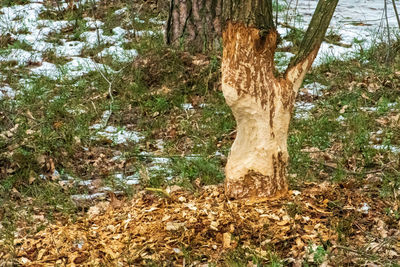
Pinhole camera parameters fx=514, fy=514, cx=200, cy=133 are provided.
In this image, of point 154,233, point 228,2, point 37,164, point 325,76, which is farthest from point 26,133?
point 325,76

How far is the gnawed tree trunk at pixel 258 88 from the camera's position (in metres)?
3.17

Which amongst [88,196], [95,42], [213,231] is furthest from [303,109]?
[95,42]

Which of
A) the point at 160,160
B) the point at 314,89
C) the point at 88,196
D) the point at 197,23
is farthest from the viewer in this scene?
the point at 197,23

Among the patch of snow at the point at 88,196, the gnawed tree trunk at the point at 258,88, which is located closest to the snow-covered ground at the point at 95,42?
the patch of snow at the point at 88,196

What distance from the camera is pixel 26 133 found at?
4812 millimetres

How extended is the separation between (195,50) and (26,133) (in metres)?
2.40

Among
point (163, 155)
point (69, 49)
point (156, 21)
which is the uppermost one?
point (156, 21)

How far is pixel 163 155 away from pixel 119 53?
2723 mm

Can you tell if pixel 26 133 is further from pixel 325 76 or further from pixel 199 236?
pixel 325 76

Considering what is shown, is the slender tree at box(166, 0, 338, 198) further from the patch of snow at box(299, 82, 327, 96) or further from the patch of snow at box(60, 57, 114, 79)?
the patch of snow at box(60, 57, 114, 79)

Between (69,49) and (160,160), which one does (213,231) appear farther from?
(69,49)

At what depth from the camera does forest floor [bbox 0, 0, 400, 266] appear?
310cm

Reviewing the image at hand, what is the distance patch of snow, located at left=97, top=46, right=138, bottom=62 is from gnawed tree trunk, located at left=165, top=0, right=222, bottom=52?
0.70m

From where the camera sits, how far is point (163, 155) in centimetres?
469
